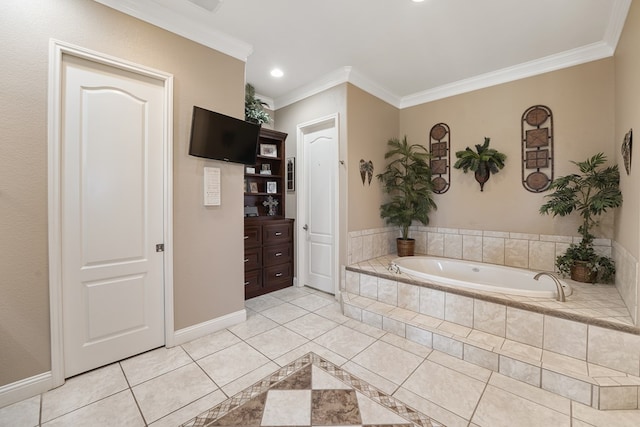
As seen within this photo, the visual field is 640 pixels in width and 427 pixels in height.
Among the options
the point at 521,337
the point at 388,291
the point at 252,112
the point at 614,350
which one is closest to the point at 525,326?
the point at 521,337

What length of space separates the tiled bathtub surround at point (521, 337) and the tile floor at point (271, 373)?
3.4 inches

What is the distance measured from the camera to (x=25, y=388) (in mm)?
1674

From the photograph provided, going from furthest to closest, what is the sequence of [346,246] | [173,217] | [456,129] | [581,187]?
1. [456,129]
2. [346,246]
3. [581,187]
4. [173,217]

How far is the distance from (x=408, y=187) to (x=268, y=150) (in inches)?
81.9

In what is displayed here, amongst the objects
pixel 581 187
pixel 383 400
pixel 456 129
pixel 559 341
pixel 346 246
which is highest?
pixel 456 129

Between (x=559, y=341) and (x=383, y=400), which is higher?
(x=559, y=341)

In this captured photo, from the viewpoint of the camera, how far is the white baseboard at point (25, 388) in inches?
63.6

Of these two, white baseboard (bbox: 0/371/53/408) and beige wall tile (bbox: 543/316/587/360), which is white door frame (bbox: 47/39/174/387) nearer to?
white baseboard (bbox: 0/371/53/408)

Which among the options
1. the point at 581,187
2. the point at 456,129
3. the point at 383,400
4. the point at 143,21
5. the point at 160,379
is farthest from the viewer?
the point at 456,129

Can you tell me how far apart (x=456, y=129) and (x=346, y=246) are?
220cm

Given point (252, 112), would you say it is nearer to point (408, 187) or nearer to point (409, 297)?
point (408, 187)

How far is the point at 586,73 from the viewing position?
8.86 ft

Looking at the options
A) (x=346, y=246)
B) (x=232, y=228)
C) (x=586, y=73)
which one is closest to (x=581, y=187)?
(x=586, y=73)

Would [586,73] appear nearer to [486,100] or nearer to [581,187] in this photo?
[486,100]
